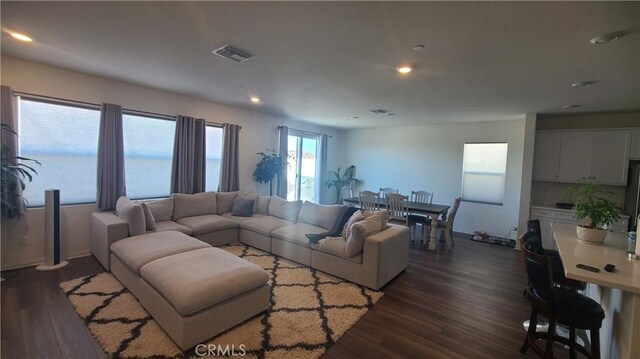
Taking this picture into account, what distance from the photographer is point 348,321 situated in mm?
2498

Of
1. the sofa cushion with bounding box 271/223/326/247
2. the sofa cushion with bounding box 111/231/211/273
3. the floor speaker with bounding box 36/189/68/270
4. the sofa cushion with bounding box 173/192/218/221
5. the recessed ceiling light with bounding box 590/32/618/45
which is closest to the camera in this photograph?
the recessed ceiling light with bounding box 590/32/618/45

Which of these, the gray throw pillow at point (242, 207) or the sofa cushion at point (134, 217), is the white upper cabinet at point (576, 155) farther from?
the sofa cushion at point (134, 217)

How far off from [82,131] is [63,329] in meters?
2.69

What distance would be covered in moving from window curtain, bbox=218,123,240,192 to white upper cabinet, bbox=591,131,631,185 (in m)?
6.46

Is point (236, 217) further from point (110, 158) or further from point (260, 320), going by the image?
point (260, 320)

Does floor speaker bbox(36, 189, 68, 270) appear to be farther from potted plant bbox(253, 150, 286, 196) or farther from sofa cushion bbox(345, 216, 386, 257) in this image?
sofa cushion bbox(345, 216, 386, 257)

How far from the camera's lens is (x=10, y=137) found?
10.3 ft

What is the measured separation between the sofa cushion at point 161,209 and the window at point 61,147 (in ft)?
2.46

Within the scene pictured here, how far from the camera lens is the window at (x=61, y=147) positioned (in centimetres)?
334

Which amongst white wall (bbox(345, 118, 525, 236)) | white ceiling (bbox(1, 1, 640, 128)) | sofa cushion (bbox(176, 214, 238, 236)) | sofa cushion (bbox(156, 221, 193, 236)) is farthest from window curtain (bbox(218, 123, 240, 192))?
white wall (bbox(345, 118, 525, 236))

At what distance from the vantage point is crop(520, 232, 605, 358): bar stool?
5.91 ft

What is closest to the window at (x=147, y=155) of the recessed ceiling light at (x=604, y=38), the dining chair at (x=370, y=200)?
the dining chair at (x=370, y=200)

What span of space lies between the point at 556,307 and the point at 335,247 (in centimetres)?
211

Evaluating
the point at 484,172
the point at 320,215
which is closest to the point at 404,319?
the point at 320,215
